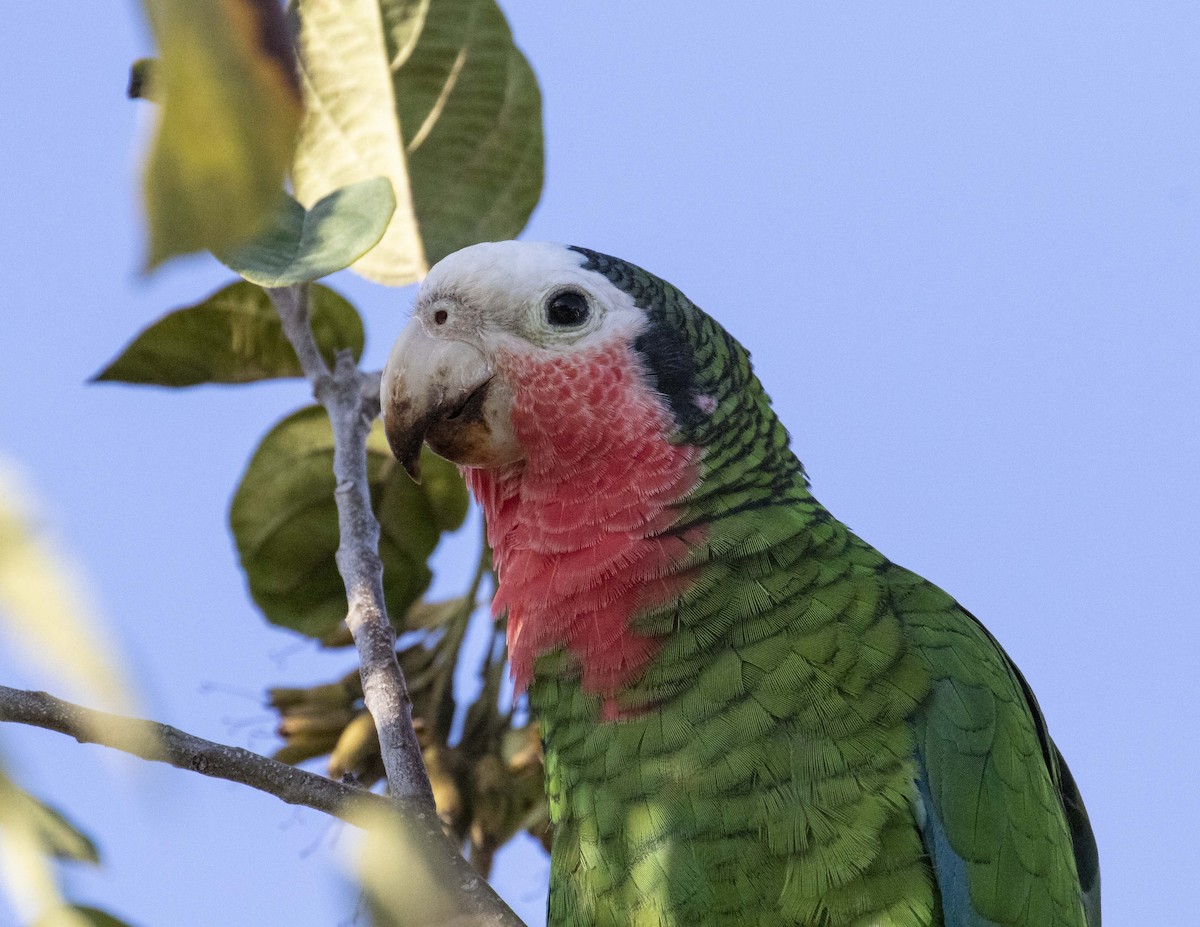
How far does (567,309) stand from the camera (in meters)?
1.76

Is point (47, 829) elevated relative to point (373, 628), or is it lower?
elevated

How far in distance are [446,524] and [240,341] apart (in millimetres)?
523

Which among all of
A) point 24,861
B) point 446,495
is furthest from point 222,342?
point 24,861

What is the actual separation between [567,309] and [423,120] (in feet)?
2.07

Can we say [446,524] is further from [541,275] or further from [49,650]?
[49,650]

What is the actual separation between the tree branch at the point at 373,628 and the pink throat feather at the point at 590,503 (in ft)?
0.71

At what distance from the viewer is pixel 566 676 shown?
165 centimetres

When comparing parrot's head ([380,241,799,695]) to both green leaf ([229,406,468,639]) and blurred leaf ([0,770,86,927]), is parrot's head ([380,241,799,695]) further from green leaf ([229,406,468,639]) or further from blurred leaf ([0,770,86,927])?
blurred leaf ([0,770,86,927])

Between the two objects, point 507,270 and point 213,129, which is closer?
point 213,129

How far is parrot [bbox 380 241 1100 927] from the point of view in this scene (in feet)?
4.78

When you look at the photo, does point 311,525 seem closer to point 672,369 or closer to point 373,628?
point 373,628

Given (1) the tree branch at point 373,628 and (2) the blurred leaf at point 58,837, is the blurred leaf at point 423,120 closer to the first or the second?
(1) the tree branch at point 373,628

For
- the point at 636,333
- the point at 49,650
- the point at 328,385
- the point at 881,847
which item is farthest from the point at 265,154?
the point at 328,385

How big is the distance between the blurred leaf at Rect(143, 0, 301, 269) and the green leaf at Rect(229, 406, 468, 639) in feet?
6.10
